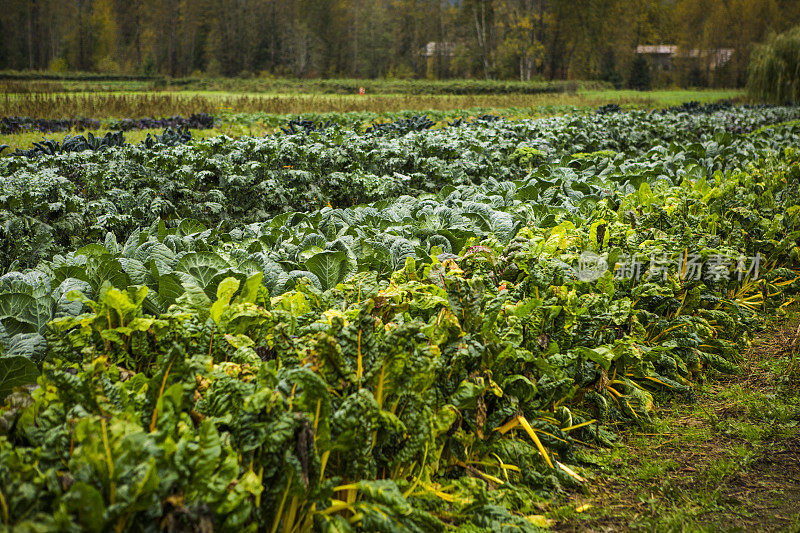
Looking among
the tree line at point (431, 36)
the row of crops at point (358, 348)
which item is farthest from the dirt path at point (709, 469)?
the tree line at point (431, 36)

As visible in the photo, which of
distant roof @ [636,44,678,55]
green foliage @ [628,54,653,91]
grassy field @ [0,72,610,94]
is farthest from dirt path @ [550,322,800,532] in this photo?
distant roof @ [636,44,678,55]

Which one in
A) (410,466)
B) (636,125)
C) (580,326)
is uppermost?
(636,125)

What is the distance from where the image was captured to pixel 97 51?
48250mm

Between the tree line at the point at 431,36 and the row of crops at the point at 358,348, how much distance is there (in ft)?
171

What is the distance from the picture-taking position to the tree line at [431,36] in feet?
173

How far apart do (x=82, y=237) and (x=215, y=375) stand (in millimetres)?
3507

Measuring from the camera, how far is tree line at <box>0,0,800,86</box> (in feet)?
173

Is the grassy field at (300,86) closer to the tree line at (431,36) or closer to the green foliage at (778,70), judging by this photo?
the tree line at (431,36)

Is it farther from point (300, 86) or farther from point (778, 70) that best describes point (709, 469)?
point (300, 86)

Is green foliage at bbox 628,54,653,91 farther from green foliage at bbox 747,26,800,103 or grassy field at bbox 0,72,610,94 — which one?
green foliage at bbox 747,26,800,103

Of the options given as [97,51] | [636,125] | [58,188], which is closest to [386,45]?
[97,51]

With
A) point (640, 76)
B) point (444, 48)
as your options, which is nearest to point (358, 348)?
point (640, 76)

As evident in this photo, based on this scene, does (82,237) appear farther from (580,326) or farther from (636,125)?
(636,125)

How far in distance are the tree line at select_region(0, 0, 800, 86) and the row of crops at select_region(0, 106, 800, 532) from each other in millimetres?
52033
